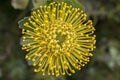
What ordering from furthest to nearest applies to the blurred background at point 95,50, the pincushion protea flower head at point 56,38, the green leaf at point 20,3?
1. the blurred background at point 95,50
2. the green leaf at point 20,3
3. the pincushion protea flower head at point 56,38

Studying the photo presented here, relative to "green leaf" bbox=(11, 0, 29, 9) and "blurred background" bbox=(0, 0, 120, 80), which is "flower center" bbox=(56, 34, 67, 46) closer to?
"green leaf" bbox=(11, 0, 29, 9)

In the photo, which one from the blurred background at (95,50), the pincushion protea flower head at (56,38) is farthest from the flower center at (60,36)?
the blurred background at (95,50)

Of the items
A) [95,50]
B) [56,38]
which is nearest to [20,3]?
[56,38]

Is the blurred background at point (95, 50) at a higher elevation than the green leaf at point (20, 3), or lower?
lower

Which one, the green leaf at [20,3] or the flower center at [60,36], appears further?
the green leaf at [20,3]

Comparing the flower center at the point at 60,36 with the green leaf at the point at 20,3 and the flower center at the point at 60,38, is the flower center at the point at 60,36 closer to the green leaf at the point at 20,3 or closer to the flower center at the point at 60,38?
the flower center at the point at 60,38

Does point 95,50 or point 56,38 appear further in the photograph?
point 95,50

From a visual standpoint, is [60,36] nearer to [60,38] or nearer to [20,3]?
[60,38]
